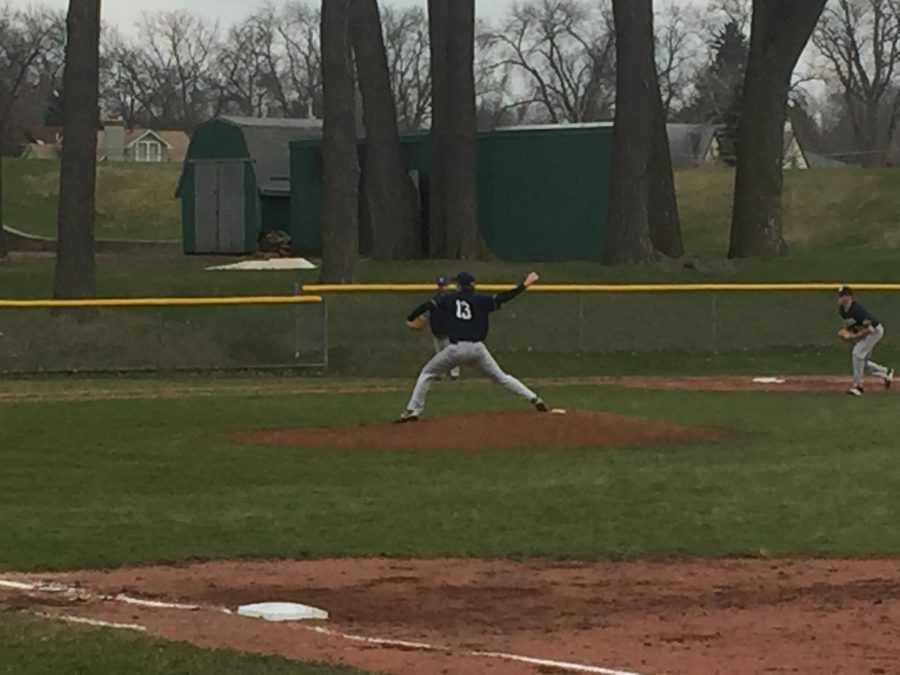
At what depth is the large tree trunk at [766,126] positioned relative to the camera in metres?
40.3

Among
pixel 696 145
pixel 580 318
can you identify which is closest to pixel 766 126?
pixel 580 318

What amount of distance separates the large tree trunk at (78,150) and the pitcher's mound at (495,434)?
39.0 feet

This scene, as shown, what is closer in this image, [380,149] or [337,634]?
[337,634]

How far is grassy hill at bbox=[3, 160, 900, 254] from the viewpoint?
184ft

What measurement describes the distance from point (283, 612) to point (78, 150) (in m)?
22.6

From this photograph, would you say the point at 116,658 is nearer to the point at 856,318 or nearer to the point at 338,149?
the point at 856,318

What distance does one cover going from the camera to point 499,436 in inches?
747

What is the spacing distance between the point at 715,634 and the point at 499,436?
32.7ft

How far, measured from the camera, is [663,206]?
132 feet

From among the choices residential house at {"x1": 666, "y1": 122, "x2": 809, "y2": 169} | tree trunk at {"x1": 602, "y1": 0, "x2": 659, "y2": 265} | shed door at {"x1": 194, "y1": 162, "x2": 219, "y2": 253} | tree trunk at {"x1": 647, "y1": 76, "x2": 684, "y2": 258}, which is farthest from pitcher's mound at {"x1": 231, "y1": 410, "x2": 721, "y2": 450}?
residential house at {"x1": 666, "y1": 122, "x2": 809, "y2": 169}

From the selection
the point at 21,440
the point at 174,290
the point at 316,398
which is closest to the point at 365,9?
the point at 174,290

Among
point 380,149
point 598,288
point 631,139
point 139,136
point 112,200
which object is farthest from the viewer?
point 139,136

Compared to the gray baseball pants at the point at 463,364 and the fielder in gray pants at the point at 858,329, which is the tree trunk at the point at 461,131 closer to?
the fielder in gray pants at the point at 858,329

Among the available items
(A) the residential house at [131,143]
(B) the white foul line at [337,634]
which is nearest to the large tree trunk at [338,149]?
(B) the white foul line at [337,634]
